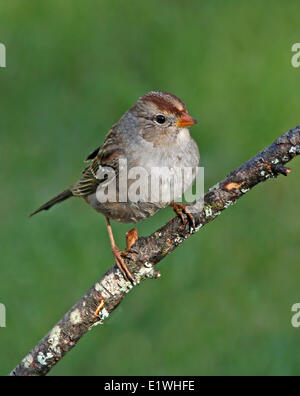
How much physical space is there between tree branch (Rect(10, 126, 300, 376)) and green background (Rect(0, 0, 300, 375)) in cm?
202

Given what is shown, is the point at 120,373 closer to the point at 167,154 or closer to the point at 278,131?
the point at 167,154

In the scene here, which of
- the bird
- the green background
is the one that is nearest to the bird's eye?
the bird

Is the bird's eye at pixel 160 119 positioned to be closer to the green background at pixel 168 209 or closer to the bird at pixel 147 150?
the bird at pixel 147 150

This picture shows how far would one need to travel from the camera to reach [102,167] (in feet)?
14.0

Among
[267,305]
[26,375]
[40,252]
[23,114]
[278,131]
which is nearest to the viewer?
[26,375]

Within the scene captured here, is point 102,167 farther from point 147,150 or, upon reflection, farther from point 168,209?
point 168,209

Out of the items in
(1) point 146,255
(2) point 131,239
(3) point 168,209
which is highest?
(3) point 168,209

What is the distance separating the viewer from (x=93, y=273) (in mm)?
5883

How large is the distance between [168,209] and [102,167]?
7.26 ft

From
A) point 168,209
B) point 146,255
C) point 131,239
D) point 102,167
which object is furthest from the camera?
point 168,209

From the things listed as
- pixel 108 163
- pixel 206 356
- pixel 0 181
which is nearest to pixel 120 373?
pixel 206 356

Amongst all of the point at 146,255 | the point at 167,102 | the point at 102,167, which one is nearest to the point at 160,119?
the point at 167,102

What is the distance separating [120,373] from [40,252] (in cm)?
140

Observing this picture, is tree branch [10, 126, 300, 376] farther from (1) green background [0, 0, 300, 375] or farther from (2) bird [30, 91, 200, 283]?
(1) green background [0, 0, 300, 375]
